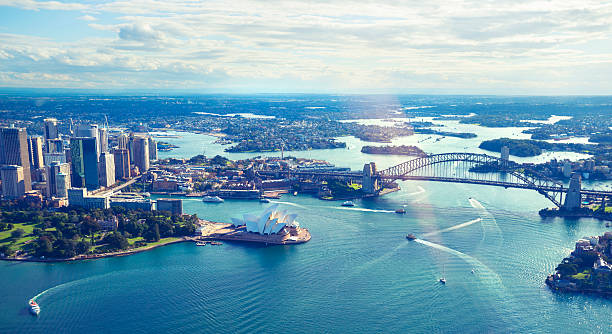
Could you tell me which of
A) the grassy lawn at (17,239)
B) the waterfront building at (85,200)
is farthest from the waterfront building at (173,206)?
the grassy lawn at (17,239)

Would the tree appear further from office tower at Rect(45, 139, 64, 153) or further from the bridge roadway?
office tower at Rect(45, 139, 64, 153)

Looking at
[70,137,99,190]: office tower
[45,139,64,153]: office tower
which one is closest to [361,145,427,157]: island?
[70,137,99,190]: office tower

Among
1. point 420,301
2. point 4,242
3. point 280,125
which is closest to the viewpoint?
point 420,301

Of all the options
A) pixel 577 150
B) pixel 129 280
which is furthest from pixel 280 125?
pixel 129 280

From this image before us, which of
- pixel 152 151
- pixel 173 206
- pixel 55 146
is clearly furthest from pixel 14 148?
pixel 173 206

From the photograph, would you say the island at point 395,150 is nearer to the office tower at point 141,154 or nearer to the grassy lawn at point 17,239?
the office tower at point 141,154

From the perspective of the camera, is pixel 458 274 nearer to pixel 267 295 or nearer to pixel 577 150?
pixel 267 295
